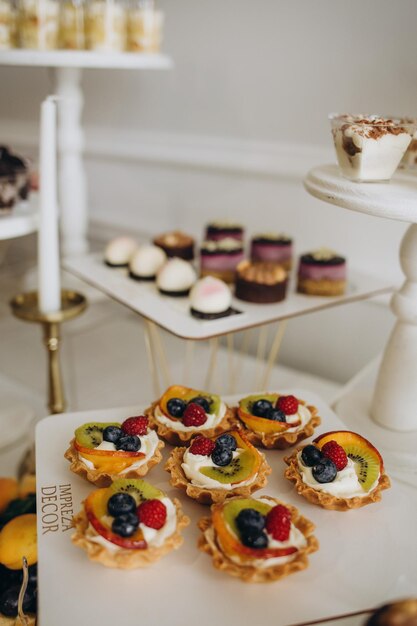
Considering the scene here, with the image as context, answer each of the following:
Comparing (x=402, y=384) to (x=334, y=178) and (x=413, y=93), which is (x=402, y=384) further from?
(x=413, y=93)

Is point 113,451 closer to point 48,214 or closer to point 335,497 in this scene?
point 335,497

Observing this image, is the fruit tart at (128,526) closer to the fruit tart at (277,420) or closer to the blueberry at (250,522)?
the blueberry at (250,522)

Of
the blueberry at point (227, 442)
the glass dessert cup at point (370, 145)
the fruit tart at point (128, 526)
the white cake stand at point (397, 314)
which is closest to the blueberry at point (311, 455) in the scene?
the blueberry at point (227, 442)

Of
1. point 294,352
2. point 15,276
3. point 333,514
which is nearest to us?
point 333,514

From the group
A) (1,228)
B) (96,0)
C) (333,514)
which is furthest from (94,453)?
(96,0)

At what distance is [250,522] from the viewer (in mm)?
763

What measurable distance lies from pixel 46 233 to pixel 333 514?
0.87 m

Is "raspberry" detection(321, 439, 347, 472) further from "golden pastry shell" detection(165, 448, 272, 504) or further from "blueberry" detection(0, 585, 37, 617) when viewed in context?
"blueberry" detection(0, 585, 37, 617)

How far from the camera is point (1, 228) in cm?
144

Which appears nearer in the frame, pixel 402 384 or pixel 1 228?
pixel 402 384

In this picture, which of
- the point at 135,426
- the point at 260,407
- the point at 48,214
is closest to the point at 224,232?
the point at 48,214

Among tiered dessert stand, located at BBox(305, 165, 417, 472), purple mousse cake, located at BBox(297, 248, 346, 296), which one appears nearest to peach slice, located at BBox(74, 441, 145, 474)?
tiered dessert stand, located at BBox(305, 165, 417, 472)

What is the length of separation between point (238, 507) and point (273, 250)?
37.1 inches

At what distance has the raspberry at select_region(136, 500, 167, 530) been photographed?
78cm
